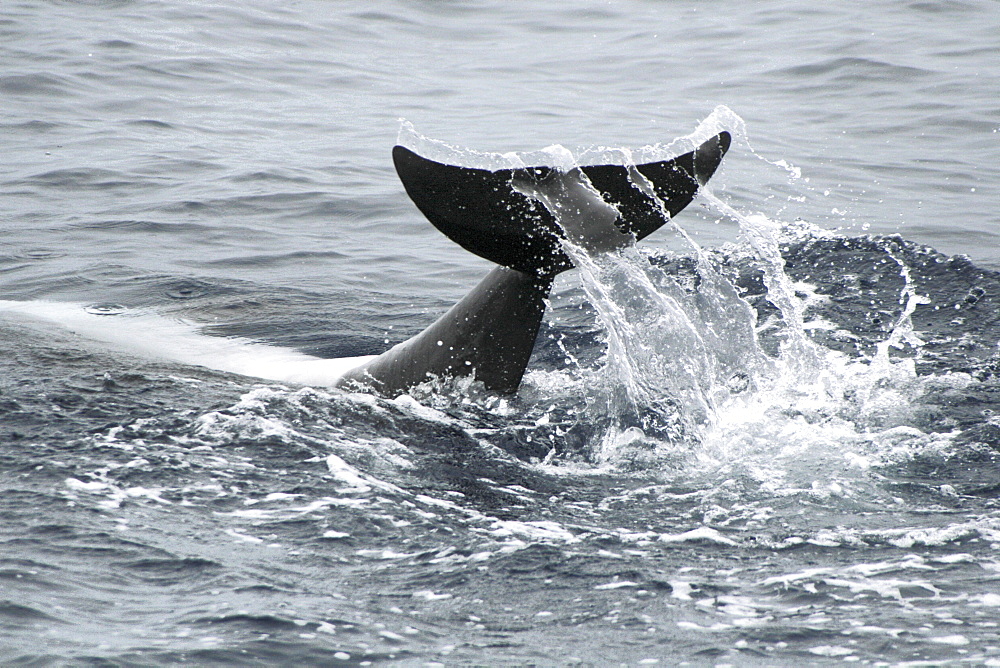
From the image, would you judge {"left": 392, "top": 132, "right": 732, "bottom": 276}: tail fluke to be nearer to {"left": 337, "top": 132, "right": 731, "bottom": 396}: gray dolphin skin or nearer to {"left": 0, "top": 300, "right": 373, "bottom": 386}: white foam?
{"left": 337, "top": 132, "right": 731, "bottom": 396}: gray dolphin skin

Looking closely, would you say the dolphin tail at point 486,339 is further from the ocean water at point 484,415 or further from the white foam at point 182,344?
the white foam at point 182,344

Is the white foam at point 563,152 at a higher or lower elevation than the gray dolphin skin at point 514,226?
A: higher

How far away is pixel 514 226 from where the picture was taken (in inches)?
241

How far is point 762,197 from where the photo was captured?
13469mm

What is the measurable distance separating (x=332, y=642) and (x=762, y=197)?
1037 centimetres

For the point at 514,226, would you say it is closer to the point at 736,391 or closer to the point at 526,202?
the point at 526,202

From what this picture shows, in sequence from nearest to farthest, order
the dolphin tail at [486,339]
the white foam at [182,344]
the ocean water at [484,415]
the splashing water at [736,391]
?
the ocean water at [484,415] → the splashing water at [736,391] → the dolphin tail at [486,339] → the white foam at [182,344]

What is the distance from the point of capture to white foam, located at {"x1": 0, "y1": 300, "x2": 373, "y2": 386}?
24.5ft

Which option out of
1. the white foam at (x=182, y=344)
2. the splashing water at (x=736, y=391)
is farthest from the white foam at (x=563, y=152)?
the white foam at (x=182, y=344)

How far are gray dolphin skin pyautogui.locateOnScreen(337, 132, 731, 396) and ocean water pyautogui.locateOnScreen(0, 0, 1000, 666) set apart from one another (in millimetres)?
150

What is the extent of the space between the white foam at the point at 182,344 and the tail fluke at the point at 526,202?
156 cm

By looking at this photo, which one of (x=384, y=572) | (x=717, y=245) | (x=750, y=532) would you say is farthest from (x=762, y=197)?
(x=384, y=572)

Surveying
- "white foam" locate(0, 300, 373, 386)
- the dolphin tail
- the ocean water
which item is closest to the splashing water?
the ocean water

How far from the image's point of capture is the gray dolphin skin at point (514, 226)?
5.96 m
